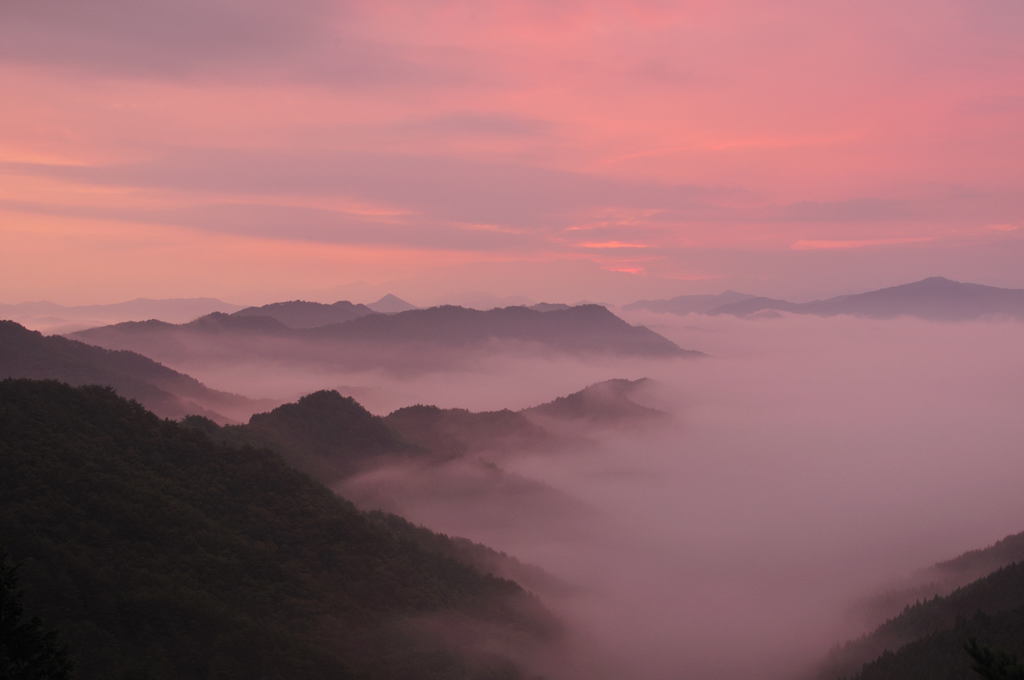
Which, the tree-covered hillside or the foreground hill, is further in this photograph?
the foreground hill

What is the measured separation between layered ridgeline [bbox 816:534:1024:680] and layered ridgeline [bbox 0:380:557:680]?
49.4 metres

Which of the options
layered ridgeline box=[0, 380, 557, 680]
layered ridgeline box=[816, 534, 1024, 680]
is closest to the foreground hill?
layered ridgeline box=[816, 534, 1024, 680]

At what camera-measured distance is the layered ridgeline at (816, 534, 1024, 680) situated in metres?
93.3

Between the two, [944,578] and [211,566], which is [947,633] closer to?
[944,578]

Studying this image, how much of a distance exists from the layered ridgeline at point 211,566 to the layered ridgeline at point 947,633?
49.4 meters

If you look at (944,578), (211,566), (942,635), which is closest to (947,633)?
(942,635)

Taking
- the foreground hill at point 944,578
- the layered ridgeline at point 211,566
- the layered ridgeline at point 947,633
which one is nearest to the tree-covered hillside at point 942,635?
the layered ridgeline at point 947,633

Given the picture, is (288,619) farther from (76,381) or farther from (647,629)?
(76,381)

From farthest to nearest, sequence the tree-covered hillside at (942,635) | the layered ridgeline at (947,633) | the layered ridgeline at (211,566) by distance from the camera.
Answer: the layered ridgeline at (947,633) < the tree-covered hillside at (942,635) < the layered ridgeline at (211,566)

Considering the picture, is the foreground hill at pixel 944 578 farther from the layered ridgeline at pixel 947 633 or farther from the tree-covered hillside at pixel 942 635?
the tree-covered hillside at pixel 942 635

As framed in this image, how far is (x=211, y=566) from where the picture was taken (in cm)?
8294

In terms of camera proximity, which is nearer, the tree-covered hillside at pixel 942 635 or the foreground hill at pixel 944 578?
the tree-covered hillside at pixel 942 635

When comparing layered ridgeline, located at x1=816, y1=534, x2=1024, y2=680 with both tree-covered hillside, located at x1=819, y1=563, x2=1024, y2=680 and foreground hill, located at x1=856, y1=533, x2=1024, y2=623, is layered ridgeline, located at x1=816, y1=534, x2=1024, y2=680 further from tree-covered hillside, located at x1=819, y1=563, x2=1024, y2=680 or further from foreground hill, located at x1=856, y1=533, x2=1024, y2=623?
foreground hill, located at x1=856, y1=533, x2=1024, y2=623

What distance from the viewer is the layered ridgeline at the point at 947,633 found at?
93312 millimetres
